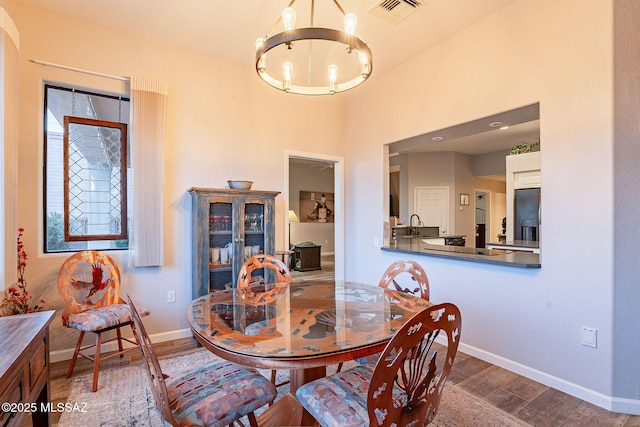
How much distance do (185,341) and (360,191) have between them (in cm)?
265

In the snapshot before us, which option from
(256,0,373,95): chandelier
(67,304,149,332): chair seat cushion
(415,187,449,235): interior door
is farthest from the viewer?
(415,187,449,235): interior door

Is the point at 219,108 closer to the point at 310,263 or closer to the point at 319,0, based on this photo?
the point at 319,0

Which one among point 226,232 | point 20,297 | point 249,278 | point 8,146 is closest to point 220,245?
point 226,232

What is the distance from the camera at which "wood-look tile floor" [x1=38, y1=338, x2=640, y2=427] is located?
6.14 ft

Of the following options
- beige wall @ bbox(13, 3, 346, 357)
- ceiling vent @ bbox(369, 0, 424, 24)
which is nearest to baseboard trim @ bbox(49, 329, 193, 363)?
beige wall @ bbox(13, 3, 346, 357)

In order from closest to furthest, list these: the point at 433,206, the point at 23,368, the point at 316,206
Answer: the point at 23,368, the point at 433,206, the point at 316,206

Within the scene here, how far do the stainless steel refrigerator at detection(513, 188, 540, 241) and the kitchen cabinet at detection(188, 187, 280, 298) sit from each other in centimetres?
367

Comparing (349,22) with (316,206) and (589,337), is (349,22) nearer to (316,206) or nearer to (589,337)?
(589,337)

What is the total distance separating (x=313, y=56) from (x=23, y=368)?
3.30m

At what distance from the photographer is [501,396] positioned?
6.93ft

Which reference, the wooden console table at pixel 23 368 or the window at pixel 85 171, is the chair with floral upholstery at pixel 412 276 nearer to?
the wooden console table at pixel 23 368

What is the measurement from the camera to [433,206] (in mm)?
7316

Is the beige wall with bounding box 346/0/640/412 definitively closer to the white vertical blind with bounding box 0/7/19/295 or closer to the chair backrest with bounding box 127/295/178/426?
the chair backrest with bounding box 127/295/178/426

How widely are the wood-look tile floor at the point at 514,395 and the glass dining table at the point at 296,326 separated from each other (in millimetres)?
968
